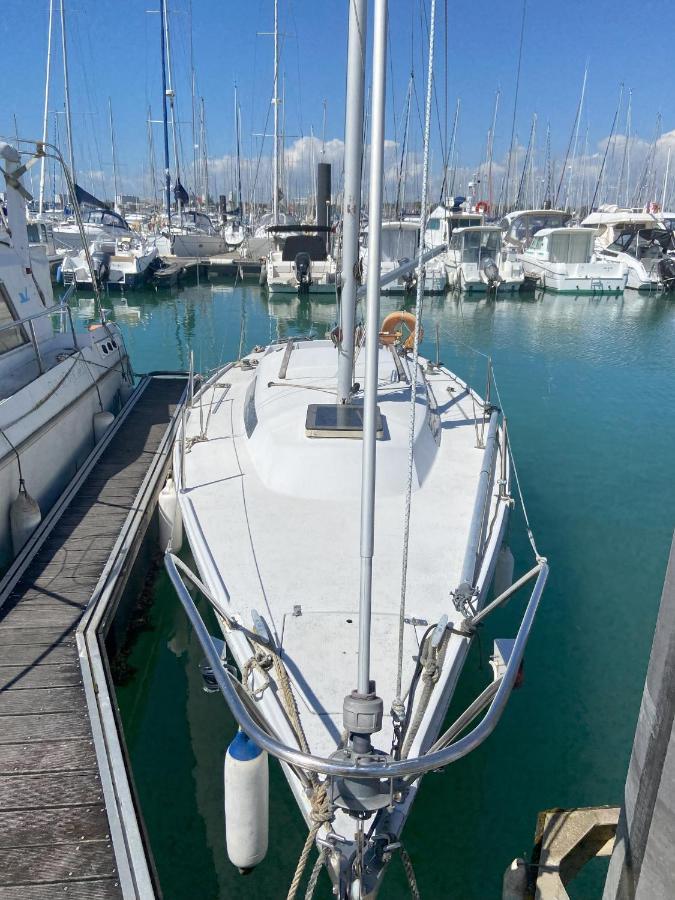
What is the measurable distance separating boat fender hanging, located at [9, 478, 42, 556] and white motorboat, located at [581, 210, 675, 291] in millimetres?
30471

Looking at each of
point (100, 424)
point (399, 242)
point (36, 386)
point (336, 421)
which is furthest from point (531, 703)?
point (399, 242)

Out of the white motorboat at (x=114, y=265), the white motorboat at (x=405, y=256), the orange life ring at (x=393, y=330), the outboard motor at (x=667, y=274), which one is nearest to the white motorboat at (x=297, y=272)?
the white motorboat at (x=405, y=256)

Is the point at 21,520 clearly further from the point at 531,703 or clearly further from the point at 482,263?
the point at 482,263

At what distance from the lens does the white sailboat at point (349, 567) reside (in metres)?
2.87

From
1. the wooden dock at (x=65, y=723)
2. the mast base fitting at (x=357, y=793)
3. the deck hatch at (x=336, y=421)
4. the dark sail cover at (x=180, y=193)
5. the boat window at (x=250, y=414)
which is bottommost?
the wooden dock at (x=65, y=723)

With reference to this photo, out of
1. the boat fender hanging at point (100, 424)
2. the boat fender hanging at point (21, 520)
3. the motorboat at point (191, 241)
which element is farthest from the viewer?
the motorboat at point (191, 241)

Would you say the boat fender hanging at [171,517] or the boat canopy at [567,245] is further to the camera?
the boat canopy at [567,245]

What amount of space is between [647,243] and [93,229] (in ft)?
94.8

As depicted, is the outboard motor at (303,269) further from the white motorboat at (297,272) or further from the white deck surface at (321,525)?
the white deck surface at (321,525)

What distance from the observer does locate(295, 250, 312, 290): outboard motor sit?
28.3 m

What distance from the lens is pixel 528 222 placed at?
38.6m

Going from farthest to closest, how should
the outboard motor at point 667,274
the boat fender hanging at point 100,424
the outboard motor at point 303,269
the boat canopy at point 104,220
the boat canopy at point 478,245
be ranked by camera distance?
1. the boat canopy at point 104,220
2. the outboard motor at point 667,274
3. the boat canopy at point 478,245
4. the outboard motor at point 303,269
5. the boat fender hanging at point 100,424

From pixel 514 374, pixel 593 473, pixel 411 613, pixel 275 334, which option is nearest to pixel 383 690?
pixel 411 613

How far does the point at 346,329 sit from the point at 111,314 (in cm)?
2083
